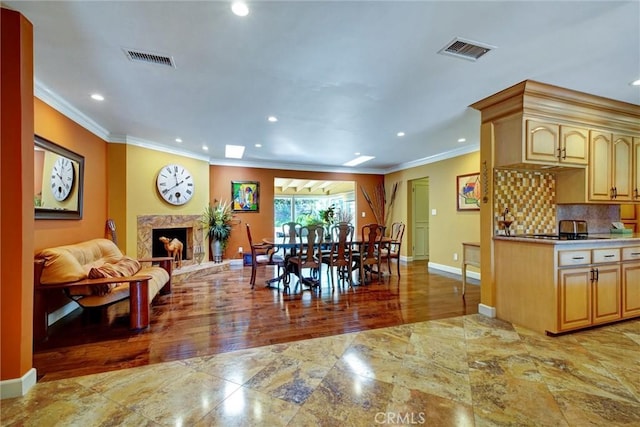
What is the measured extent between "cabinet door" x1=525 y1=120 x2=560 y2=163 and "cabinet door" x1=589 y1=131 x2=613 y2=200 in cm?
55

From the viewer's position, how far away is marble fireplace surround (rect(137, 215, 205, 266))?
505cm

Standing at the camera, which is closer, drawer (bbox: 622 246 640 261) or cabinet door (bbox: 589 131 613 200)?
drawer (bbox: 622 246 640 261)

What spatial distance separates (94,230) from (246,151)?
2845mm

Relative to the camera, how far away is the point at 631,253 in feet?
10.3

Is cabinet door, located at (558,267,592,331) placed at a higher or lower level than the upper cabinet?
lower

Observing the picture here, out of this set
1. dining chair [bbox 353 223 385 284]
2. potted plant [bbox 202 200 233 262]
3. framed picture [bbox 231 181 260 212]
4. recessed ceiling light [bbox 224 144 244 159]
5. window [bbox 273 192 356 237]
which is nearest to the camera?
dining chair [bbox 353 223 385 284]

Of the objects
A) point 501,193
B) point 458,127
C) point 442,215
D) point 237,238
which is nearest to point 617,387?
point 501,193

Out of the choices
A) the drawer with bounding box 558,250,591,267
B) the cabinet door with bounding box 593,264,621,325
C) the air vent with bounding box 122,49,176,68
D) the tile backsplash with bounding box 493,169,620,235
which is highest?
the air vent with bounding box 122,49,176,68

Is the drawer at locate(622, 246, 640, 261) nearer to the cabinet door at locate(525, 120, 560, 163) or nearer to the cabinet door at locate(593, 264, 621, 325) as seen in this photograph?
the cabinet door at locate(593, 264, 621, 325)

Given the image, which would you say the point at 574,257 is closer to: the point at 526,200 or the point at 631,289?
the point at 526,200

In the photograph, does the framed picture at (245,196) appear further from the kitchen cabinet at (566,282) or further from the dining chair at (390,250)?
the kitchen cabinet at (566,282)

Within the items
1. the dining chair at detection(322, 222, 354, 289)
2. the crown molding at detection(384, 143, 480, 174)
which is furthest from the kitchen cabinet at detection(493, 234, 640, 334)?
the crown molding at detection(384, 143, 480, 174)

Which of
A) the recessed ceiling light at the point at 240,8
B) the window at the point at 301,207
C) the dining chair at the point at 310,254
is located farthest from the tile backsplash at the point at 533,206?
the window at the point at 301,207

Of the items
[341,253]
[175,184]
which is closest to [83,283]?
[175,184]
